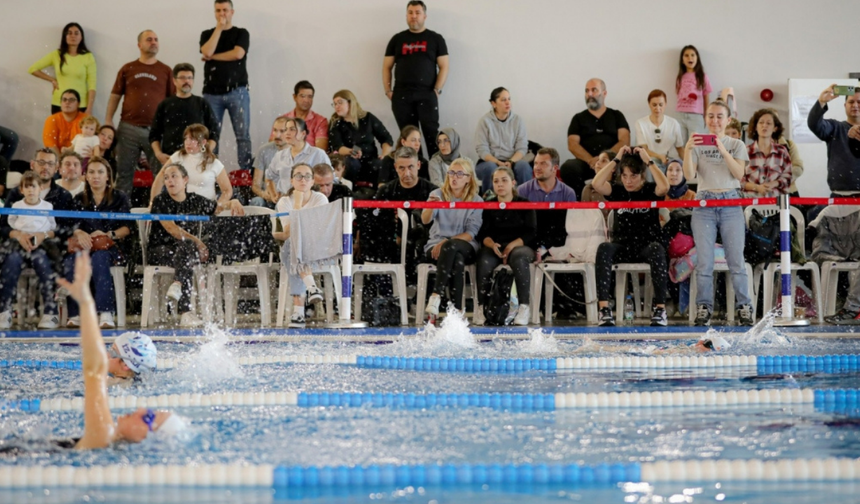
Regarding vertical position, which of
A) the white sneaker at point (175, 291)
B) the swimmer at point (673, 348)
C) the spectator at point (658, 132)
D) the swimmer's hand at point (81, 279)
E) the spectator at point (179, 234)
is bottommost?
the swimmer at point (673, 348)

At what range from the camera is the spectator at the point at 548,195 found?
8531 mm

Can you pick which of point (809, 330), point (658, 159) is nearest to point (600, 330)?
point (809, 330)

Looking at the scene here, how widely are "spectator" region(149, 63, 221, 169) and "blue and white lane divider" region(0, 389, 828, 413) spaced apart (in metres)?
5.55

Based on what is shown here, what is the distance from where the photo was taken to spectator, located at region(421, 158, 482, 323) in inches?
311

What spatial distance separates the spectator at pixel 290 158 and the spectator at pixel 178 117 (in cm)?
92

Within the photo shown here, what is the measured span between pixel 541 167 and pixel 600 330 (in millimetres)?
1886

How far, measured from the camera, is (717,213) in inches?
303

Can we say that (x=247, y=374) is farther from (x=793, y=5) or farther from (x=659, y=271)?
(x=793, y=5)

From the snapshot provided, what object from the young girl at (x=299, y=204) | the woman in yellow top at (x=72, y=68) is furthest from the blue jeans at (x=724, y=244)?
the woman in yellow top at (x=72, y=68)

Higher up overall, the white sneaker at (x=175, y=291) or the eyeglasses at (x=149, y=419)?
the white sneaker at (x=175, y=291)

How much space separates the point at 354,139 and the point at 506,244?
89.4 inches

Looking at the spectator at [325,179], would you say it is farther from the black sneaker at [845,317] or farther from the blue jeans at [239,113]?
the black sneaker at [845,317]

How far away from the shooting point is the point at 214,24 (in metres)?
11.2

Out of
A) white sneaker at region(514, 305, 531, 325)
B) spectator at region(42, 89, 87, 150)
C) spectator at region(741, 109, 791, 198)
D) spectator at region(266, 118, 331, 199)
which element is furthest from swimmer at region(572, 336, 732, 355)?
spectator at region(42, 89, 87, 150)
